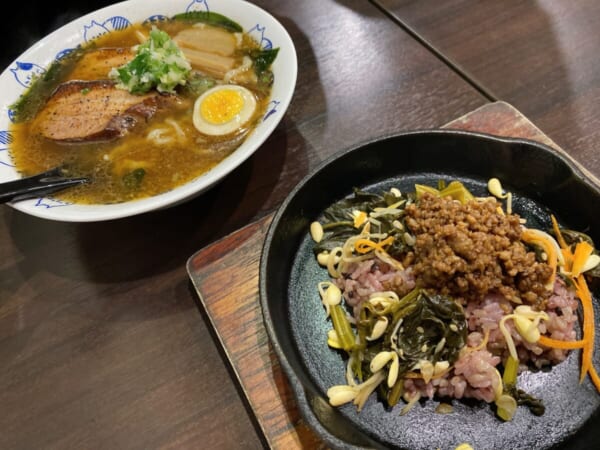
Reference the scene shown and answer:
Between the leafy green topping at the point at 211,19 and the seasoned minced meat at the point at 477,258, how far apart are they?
178 cm

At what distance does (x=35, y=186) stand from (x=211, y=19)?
1509 mm

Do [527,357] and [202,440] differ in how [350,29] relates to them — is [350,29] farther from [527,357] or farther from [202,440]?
[202,440]

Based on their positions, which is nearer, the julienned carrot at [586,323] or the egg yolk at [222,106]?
the julienned carrot at [586,323]

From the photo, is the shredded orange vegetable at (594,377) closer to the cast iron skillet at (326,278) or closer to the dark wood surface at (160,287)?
the cast iron skillet at (326,278)

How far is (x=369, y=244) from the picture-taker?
1.88 m

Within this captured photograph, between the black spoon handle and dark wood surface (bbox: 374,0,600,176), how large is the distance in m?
2.30

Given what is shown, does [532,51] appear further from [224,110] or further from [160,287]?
[160,287]

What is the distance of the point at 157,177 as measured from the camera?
2.33m

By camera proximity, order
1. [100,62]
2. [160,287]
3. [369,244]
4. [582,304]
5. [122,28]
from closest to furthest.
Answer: [582,304], [369,244], [160,287], [100,62], [122,28]

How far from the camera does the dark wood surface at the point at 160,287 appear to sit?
182cm

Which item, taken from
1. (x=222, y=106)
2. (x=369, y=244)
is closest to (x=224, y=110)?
(x=222, y=106)

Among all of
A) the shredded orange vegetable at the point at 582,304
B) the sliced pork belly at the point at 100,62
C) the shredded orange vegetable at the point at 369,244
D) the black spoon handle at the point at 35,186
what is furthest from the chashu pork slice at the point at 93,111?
the shredded orange vegetable at the point at 582,304

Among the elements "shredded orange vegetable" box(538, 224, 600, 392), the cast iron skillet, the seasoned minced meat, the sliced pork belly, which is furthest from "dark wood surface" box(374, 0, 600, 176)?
the sliced pork belly

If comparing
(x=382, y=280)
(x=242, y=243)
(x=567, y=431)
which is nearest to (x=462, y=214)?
(x=382, y=280)
